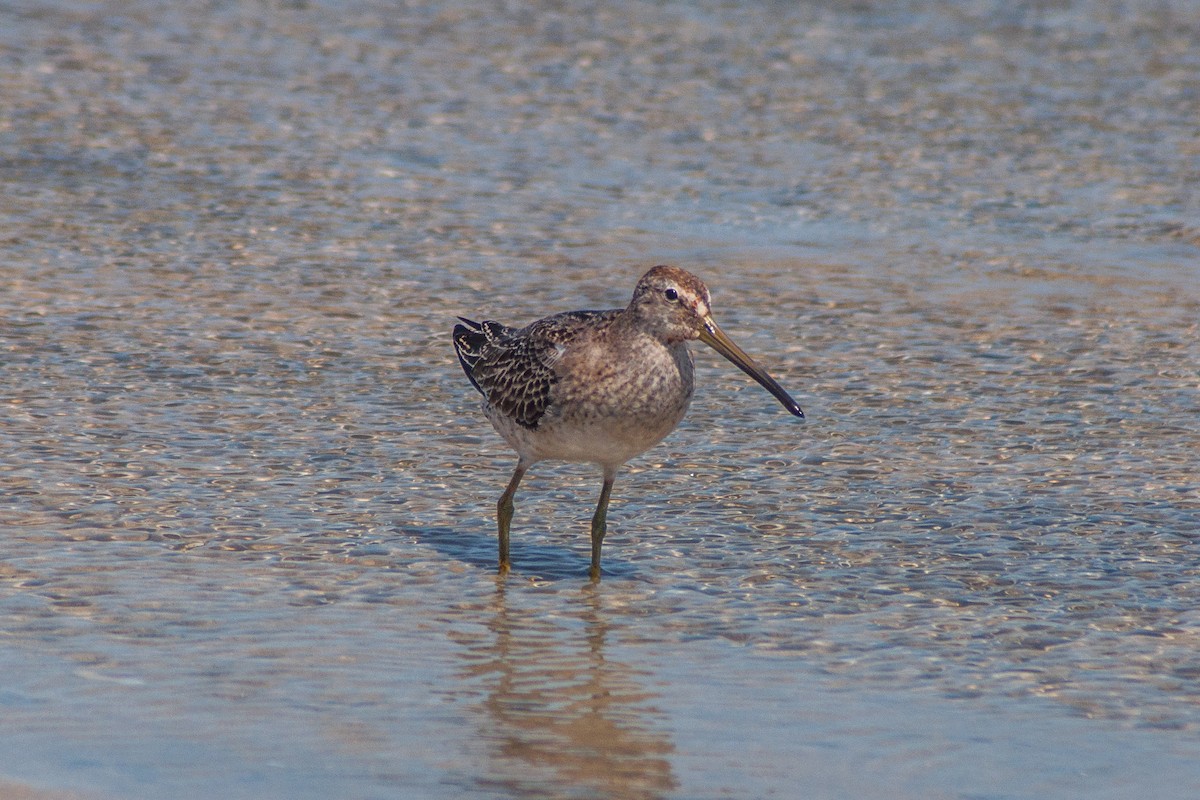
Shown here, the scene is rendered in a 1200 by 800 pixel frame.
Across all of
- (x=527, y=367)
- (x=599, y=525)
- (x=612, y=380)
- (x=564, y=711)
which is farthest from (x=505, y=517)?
(x=564, y=711)

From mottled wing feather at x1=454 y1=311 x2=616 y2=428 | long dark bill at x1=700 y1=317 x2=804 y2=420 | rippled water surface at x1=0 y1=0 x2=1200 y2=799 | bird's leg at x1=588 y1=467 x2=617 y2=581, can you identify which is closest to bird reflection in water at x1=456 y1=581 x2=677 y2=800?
rippled water surface at x1=0 y1=0 x2=1200 y2=799

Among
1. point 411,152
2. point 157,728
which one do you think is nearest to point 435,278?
point 411,152

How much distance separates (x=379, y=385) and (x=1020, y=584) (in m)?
3.51

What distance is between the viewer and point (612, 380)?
6426mm

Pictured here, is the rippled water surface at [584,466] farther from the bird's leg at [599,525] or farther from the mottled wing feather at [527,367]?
the mottled wing feather at [527,367]

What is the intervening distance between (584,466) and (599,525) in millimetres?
1448

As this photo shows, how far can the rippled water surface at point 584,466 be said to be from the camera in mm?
5199

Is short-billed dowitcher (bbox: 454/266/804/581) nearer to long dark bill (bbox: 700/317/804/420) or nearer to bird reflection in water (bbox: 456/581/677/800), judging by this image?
long dark bill (bbox: 700/317/804/420)

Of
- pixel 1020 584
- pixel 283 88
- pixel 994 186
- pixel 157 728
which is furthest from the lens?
pixel 283 88

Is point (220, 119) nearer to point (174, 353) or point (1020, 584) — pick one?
point (174, 353)

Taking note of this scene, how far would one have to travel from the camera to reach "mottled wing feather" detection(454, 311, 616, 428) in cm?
658

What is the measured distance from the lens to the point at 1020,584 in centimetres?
648

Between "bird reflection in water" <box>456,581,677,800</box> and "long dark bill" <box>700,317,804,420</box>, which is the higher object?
"long dark bill" <box>700,317,804,420</box>

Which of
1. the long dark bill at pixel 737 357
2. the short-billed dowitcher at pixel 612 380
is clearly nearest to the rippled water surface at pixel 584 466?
the short-billed dowitcher at pixel 612 380
